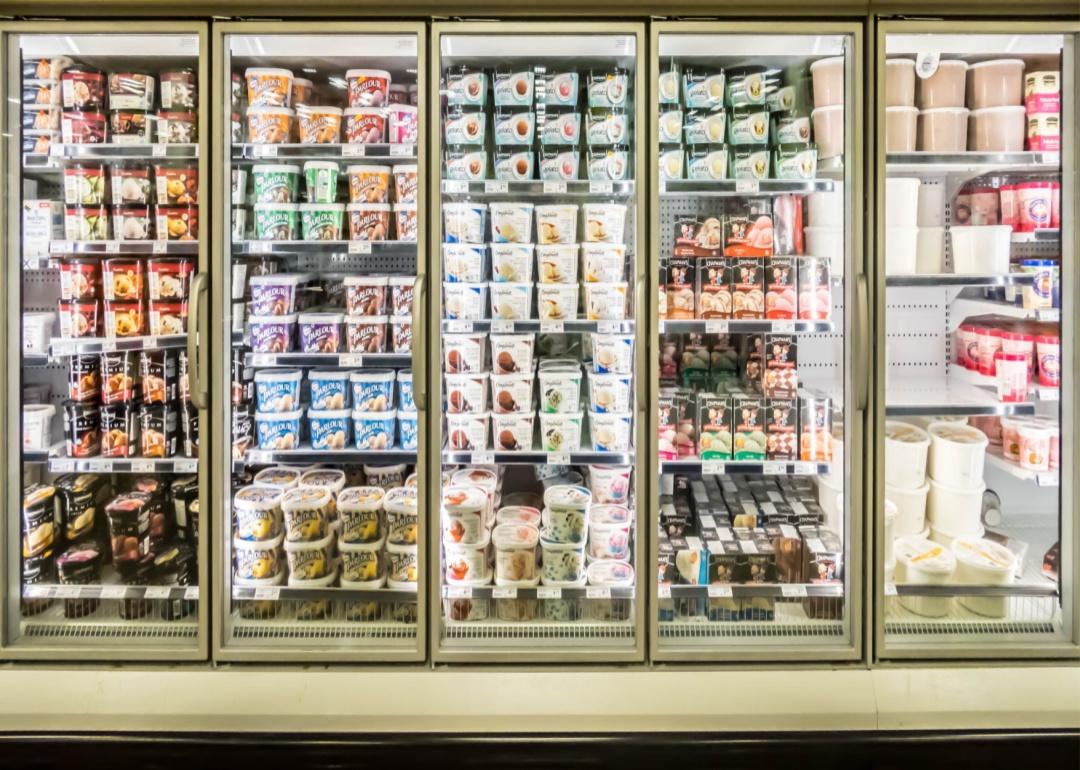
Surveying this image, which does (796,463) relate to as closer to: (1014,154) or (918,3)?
(1014,154)

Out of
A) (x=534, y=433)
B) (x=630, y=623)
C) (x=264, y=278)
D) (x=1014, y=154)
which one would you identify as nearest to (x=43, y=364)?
(x=264, y=278)

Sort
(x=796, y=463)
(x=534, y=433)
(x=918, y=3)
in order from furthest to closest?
1. (x=534, y=433)
2. (x=796, y=463)
3. (x=918, y=3)

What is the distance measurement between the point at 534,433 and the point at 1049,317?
1.64 m

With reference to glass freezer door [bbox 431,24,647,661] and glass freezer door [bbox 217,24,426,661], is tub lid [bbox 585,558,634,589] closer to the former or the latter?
glass freezer door [bbox 431,24,647,661]

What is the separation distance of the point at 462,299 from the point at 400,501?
2.19ft

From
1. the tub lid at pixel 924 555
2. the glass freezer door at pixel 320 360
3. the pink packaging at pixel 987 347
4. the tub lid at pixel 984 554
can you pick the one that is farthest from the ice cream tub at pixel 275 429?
the pink packaging at pixel 987 347

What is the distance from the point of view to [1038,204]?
2.26 metres

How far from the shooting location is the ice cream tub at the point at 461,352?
2301 millimetres

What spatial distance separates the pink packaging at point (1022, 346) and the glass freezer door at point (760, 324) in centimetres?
52

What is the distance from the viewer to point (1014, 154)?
2.14 m

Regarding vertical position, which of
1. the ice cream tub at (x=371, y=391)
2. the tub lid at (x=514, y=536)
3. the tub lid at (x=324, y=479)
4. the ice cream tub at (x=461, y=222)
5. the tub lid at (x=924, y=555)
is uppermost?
the ice cream tub at (x=461, y=222)

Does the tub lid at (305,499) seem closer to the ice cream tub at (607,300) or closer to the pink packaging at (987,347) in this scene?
the ice cream tub at (607,300)

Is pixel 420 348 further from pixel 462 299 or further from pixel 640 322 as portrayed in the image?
pixel 640 322

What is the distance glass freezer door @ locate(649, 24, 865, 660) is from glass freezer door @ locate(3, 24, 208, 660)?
1.43 m
